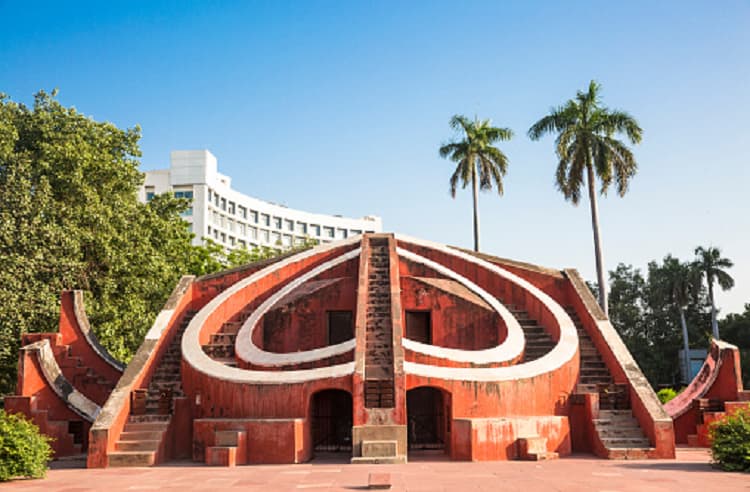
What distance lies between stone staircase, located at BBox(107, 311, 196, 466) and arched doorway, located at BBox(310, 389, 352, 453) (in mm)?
2331

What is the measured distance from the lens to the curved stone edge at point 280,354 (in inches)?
455

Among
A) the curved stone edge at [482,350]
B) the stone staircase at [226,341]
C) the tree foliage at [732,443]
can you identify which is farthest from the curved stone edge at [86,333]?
the tree foliage at [732,443]

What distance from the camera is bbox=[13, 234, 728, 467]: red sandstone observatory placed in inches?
408

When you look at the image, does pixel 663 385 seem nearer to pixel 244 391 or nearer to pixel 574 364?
pixel 574 364

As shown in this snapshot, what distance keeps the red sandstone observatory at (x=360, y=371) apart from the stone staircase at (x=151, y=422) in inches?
1.0

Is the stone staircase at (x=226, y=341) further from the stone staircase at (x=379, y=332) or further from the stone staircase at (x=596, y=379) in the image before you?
the stone staircase at (x=596, y=379)

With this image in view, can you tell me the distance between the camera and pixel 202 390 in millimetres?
11516

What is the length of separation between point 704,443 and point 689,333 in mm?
28601

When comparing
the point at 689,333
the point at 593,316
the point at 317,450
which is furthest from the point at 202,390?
the point at 689,333

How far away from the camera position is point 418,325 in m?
14.5

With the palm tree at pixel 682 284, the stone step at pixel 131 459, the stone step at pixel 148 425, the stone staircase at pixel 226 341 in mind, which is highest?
the palm tree at pixel 682 284

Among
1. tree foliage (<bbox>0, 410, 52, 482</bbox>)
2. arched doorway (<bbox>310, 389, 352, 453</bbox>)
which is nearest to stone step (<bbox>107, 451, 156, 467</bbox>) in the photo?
tree foliage (<bbox>0, 410, 52, 482</bbox>)

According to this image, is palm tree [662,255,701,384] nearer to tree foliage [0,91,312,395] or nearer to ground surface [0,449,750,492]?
tree foliage [0,91,312,395]

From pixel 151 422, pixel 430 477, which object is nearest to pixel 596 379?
pixel 430 477
